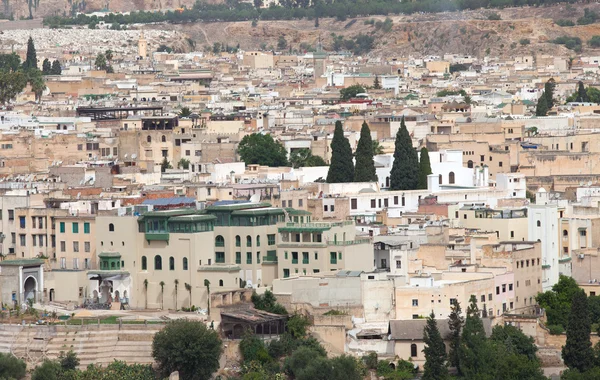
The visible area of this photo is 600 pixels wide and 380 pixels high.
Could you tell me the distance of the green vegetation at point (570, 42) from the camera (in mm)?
155875

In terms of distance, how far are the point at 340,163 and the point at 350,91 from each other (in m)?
36.8

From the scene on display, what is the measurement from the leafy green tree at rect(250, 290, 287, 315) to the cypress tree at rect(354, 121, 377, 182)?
18326 millimetres

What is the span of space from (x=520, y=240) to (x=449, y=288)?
7.35 metres

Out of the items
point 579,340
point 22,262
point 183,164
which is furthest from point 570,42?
point 579,340

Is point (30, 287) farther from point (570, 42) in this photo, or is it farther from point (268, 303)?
point (570, 42)

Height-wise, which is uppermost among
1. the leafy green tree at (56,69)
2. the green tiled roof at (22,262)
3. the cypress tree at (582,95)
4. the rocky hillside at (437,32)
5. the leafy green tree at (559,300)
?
the rocky hillside at (437,32)

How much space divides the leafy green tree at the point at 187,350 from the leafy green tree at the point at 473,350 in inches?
234

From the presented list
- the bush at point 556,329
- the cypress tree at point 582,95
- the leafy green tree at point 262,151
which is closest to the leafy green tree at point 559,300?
the bush at point 556,329

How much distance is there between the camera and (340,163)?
71062 millimetres

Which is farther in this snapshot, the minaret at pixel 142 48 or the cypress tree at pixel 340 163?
the minaret at pixel 142 48

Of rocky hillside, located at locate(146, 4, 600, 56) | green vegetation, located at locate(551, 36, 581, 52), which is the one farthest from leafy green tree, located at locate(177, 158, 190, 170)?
green vegetation, located at locate(551, 36, 581, 52)

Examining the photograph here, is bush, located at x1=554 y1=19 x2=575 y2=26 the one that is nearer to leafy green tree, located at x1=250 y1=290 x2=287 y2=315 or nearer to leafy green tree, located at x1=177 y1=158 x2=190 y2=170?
leafy green tree, located at x1=177 y1=158 x2=190 y2=170

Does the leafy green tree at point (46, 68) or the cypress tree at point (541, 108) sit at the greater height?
the leafy green tree at point (46, 68)

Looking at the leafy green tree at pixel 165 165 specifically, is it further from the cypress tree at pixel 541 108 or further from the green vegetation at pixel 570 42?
the green vegetation at pixel 570 42
